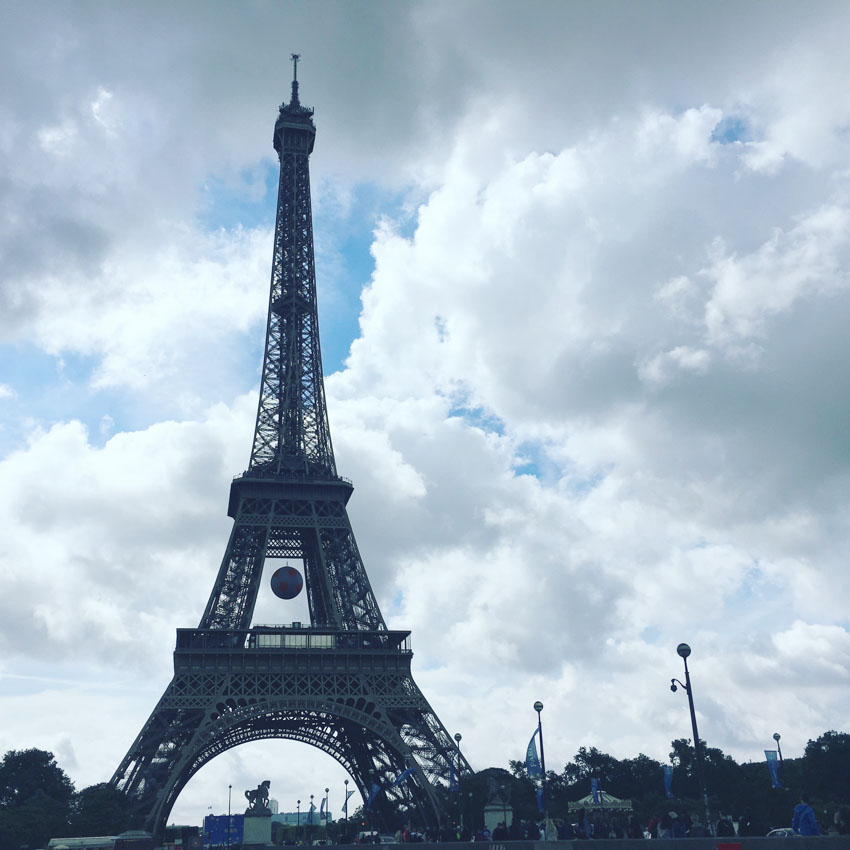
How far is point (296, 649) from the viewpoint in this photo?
87.1 metres

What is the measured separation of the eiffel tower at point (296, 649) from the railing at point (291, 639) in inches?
4.3

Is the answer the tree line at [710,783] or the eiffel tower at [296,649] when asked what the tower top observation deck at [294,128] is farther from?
the tree line at [710,783]

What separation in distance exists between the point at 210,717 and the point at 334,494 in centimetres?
2516

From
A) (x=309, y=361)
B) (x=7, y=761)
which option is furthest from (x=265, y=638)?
(x=7, y=761)

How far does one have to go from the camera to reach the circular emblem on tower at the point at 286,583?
95.3 metres

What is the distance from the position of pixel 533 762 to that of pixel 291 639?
34182 mm

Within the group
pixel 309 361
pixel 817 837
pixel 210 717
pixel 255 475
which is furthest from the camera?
pixel 309 361

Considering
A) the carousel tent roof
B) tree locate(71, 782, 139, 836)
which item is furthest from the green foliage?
tree locate(71, 782, 139, 836)

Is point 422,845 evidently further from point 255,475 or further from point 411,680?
point 255,475

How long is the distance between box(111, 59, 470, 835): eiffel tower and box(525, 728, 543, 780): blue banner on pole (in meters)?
21.2

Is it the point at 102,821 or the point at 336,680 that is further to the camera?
the point at 336,680

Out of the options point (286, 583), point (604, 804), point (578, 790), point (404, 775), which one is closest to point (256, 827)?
point (404, 775)

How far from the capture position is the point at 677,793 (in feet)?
380

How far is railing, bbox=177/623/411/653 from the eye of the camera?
8525 centimetres
